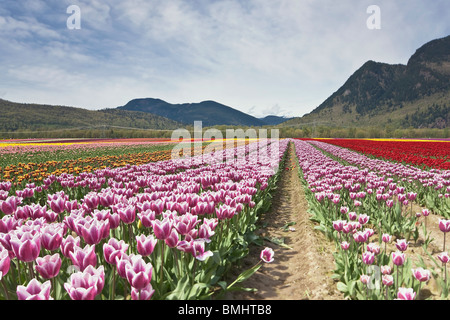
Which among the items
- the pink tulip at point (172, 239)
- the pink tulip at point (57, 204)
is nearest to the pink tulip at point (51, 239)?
the pink tulip at point (172, 239)

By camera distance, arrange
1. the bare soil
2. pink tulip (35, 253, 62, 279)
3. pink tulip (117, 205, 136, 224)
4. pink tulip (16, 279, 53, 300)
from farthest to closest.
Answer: the bare soil
pink tulip (117, 205, 136, 224)
pink tulip (35, 253, 62, 279)
pink tulip (16, 279, 53, 300)

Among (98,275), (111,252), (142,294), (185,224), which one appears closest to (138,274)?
(142,294)

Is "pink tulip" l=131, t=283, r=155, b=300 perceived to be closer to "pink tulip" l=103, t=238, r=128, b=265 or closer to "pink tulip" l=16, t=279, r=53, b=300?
"pink tulip" l=103, t=238, r=128, b=265

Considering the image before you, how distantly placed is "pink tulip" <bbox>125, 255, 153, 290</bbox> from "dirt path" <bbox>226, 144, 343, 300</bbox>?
6.34 ft

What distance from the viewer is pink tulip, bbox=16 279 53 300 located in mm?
1644

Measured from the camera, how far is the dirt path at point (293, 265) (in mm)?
3641

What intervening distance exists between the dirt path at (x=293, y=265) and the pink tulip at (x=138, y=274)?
6.34 ft

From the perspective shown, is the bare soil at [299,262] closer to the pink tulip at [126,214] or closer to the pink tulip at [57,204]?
the pink tulip at [126,214]

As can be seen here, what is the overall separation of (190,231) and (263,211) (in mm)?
4795

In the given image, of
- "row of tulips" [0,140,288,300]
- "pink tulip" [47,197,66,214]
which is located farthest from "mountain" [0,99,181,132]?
"row of tulips" [0,140,288,300]

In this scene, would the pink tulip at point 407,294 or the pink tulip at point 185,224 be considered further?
the pink tulip at point 185,224
